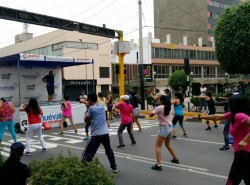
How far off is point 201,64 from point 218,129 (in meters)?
54.1

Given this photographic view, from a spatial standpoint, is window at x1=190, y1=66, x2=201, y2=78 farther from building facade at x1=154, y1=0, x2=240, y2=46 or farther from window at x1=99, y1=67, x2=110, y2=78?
window at x1=99, y1=67, x2=110, y2=78

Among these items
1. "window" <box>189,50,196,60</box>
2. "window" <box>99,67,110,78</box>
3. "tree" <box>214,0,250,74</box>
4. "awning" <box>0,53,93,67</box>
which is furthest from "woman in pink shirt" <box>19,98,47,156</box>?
"window" <box>189,50,196,60</box>

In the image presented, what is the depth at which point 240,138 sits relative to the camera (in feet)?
15.1

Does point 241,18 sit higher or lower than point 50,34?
lower

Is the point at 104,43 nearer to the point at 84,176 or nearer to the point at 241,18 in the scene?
the point at 241,18

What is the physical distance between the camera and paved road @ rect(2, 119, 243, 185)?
6.71m

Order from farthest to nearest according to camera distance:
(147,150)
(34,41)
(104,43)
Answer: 1. (34,41)
2. (104,43)
3. (147,150)

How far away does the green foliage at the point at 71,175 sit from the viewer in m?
3.58

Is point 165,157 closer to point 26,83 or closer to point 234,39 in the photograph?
point 26,83

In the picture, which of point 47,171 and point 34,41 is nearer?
point 47,171

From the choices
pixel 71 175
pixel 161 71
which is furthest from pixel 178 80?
pixel 71 175

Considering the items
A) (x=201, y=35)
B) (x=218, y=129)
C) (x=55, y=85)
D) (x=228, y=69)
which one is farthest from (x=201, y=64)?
(x=218, y=129)

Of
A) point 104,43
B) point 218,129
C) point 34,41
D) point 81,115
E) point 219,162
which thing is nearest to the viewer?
point 219,162

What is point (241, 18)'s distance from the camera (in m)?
20.6
